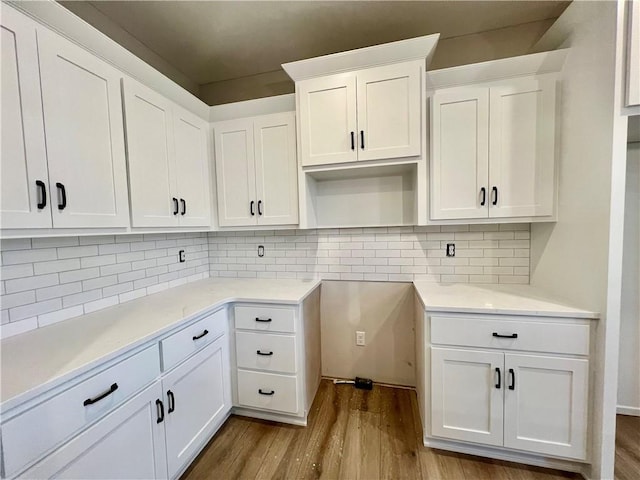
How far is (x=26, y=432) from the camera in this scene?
82 cm

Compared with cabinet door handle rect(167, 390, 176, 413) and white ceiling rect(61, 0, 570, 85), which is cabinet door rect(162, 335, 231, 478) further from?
white ceiling rect(61, 0, 570, 85)

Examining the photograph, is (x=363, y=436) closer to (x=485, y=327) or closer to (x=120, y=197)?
(x=485, y=327)

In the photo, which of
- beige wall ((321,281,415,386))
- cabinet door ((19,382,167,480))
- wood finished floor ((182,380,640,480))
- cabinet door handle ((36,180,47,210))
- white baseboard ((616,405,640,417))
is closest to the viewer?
cabinet door ((19,382,167,480))

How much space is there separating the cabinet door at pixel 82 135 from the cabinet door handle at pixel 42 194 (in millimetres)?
31

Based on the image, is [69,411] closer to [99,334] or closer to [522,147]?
[99,334]

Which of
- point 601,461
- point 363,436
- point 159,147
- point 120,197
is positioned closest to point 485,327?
point 601,461

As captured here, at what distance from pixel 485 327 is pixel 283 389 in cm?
134

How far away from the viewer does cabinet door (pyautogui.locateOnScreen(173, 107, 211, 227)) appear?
190 cm

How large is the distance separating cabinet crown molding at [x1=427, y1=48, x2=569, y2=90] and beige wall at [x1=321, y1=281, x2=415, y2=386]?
1503 mm

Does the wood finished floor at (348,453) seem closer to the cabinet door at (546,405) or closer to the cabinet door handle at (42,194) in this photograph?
the cabinet door at (546,405)

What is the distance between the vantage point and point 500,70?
66.1 inches

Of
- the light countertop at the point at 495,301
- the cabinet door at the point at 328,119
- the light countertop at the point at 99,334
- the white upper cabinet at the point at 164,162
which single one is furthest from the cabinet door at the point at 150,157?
the light countertop at the point at 495,301

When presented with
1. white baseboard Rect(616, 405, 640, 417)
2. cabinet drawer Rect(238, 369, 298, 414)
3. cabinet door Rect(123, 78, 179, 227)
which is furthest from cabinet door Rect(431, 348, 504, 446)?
cabinet door Rect(123, 78, 179, 227)

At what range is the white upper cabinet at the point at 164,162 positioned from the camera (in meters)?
1.55
